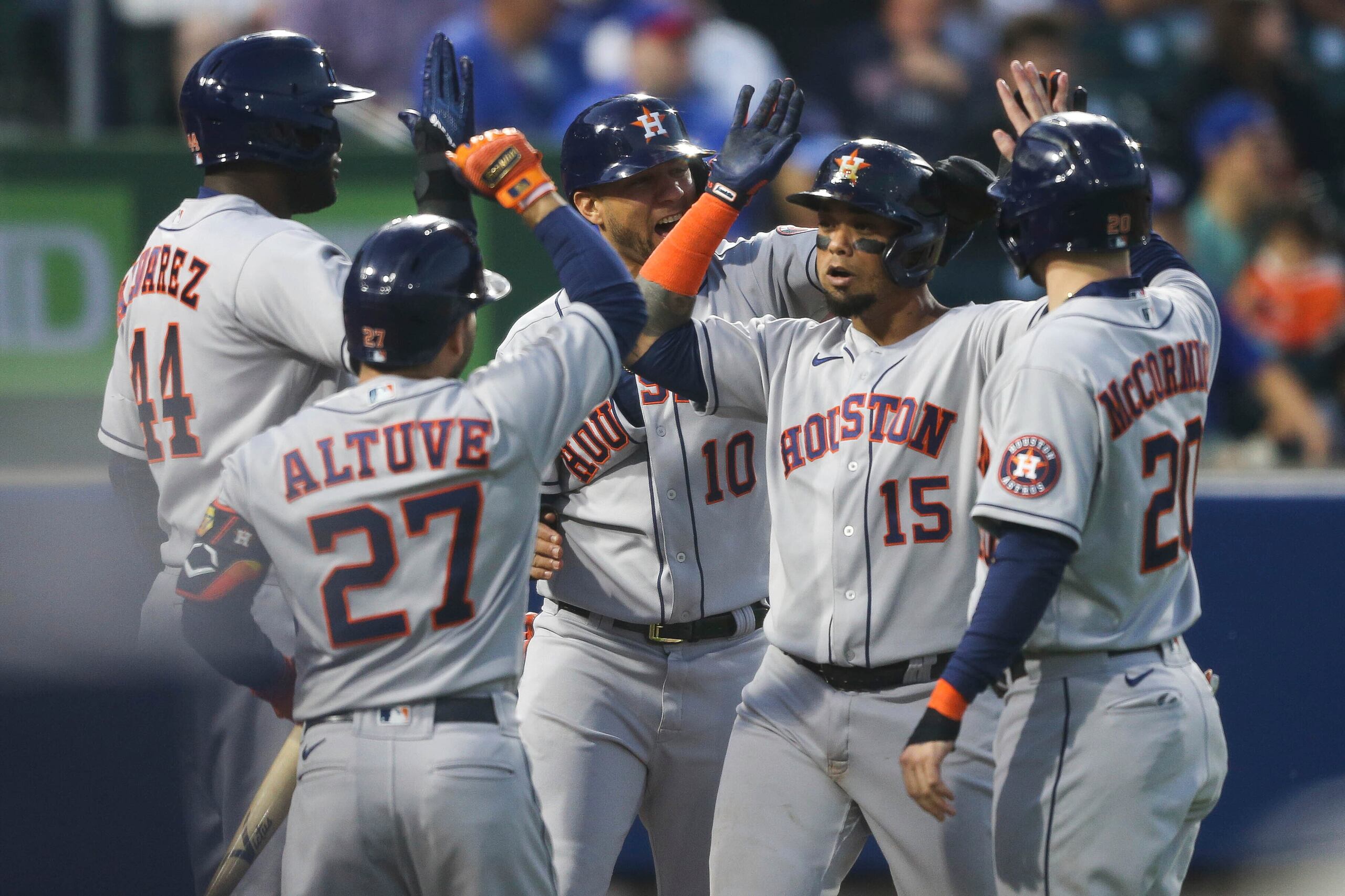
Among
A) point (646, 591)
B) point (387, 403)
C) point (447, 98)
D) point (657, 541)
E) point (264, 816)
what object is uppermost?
point (447, 98)

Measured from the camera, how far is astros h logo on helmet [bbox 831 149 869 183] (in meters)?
3.52

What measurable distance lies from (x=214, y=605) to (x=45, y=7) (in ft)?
19.2

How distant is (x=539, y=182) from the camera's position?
10.9 feet

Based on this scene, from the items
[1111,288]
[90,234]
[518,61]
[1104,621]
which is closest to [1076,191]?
[1111,288]

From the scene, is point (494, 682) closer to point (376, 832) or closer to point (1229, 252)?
point (376, 832)

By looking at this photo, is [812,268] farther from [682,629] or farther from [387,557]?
[387,557]

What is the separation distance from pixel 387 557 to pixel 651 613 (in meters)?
Result: 1.23

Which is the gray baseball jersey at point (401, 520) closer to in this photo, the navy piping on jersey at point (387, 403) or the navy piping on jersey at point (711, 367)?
the navy piping on jersey at point (387, 403)

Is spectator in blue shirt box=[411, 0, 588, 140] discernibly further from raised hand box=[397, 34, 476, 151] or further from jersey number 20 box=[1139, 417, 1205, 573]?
jersey number 20 box=[1139, 417, 1205, 573]

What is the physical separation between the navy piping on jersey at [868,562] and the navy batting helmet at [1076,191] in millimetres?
547

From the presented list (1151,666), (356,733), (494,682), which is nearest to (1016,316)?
(1151,666)

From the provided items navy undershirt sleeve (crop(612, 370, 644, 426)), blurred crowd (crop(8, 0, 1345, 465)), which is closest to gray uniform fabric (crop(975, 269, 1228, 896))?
navy undershirt sleeve (crop(612, 370, 644, 426))

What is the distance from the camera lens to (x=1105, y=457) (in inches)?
121

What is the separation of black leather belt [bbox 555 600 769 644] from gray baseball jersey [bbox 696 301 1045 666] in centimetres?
52
